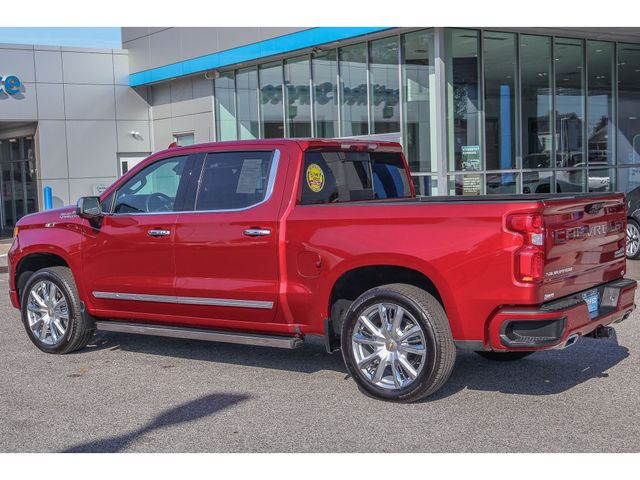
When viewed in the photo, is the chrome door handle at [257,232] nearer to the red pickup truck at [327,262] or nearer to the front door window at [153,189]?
the red pickup truck at [327,262]

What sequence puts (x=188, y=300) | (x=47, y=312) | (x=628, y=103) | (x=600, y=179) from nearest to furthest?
(x=188, y=300)
(x=47, y=312)
(x=600, y=179)
(x=628, y=103)

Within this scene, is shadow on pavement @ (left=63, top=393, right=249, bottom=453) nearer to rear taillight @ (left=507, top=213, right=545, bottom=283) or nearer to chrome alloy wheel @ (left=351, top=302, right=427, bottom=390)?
chrome alloy wheel @ (left=351, top=302, right=427, bottom=390)

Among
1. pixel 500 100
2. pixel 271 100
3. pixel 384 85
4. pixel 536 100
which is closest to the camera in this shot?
pixel 500 100

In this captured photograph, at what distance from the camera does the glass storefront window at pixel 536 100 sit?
1748 centimetres

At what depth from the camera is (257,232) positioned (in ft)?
21.5

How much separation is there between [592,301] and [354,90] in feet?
42.6

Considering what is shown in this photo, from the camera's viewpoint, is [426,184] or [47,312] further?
[426,184]

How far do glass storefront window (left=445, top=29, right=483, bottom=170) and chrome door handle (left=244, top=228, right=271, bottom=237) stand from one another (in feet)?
34.3

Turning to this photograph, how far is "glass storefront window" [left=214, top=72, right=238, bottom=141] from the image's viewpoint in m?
22.2

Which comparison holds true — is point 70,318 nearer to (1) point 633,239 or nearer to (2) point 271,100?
(1) point 633,239

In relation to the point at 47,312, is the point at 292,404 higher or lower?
Answer: lower

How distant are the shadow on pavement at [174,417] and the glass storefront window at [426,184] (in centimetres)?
1078

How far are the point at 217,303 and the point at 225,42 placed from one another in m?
15.1

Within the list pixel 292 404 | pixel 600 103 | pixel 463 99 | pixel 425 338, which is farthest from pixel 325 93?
pixel 425 338
